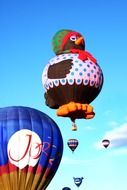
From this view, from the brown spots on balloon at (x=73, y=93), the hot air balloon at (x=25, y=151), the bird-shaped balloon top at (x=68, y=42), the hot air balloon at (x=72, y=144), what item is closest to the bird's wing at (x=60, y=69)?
the brown spots on balloon at (x=73, y=93)

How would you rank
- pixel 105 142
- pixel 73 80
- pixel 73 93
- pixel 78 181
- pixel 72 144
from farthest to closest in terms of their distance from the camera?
1. pixel 78 181
2. pixel 105 142
3. pixel 72 144
4. pixel 73 93
5. pixel 73 80

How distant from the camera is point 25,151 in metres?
22.2

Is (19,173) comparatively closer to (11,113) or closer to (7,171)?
(7,171)

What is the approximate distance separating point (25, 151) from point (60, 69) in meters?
3.84

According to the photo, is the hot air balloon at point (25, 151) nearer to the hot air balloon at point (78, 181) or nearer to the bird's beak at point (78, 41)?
the bird's beak at point (78, 41)

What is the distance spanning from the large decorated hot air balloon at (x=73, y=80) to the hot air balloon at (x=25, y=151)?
127cm

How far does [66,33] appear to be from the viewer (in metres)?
23.4

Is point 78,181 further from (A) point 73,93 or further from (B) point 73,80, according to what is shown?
(B) point 73,80

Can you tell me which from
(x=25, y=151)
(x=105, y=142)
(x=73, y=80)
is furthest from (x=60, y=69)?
(x=105, y=142)

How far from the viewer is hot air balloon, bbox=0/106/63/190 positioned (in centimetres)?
2198

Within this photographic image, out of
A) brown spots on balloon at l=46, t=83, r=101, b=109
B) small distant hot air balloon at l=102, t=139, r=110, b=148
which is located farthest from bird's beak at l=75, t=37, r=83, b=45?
small distant hot air balloon at l=102, t=139, r=110, b=148

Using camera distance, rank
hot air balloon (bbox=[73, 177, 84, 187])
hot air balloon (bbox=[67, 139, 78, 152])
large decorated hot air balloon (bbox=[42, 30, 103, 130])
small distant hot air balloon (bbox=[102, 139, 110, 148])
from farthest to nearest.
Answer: hot air balloon (bbox=[73, 177, 84, 187])
small distant hot air balloon (bbox=[102, 139, 110, 148])
hot air balloon (bbox=[67, 139, 78, 152])
large decorated hot air balloon (bbox=[42, 30, 103, 130])

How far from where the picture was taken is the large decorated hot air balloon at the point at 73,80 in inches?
853

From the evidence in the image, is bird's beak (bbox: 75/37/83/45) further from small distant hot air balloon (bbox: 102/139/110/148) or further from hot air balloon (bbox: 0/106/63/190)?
small distant hot air balloon (bbox: 102/139/110/148)
